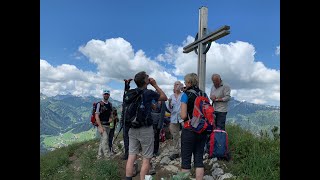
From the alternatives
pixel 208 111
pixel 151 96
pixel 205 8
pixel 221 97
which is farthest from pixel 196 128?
pixel 205 8

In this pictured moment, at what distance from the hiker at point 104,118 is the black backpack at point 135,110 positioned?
9.78 ft

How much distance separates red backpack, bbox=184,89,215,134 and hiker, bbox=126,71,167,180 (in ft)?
2.11

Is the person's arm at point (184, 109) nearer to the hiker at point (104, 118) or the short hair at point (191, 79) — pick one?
the short hair at point (191, 79)

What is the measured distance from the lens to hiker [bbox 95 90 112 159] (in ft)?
29.9

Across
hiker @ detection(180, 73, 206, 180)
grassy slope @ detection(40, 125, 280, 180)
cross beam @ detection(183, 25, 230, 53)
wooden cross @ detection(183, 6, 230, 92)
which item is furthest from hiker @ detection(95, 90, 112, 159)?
hiker @ detection(180, 73, 206, 180)

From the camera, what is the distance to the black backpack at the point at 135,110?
6.01 metres

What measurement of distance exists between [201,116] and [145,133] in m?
1.02

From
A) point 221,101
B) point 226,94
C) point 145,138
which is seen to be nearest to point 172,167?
point 221,101

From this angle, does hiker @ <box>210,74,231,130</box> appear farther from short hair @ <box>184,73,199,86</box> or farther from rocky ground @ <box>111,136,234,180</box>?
short hair @ <box>184,73,199,86</box>

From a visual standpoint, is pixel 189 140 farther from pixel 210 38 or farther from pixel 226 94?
pixel 210 38

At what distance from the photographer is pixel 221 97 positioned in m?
8.16

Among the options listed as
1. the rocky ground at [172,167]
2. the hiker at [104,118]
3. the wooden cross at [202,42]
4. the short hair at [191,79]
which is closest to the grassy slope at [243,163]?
the rocky ground at [172,167]
